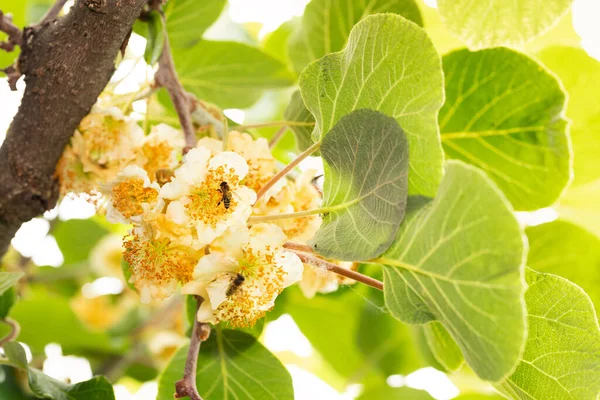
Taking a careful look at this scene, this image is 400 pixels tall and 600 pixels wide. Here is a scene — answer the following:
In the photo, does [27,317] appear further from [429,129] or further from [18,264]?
[429,129]

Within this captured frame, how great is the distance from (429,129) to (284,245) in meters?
0.19

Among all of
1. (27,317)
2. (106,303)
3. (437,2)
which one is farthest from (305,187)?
(106,303)

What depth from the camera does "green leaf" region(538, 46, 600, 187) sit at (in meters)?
0.80

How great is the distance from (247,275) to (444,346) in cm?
24

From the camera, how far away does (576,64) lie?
806 millimetres

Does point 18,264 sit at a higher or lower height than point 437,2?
lower

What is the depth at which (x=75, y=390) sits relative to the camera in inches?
26.6

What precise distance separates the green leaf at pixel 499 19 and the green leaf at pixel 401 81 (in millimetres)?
131

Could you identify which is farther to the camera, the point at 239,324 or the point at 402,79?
the point at 239,324

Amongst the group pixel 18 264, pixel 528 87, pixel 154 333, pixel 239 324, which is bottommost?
pixel 154 333

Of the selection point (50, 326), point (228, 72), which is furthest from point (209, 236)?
point (50, 326)

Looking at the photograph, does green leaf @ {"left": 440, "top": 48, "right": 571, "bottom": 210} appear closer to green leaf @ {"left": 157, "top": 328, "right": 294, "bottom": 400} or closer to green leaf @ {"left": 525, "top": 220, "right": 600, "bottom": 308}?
green leaf @ {"left": 525, "top": 220, "right": 600, "bottom": 308}

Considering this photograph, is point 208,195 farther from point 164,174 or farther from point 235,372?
point 235,372

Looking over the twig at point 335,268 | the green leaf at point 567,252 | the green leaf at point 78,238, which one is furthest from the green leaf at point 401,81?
the green leaf at point 78,238
